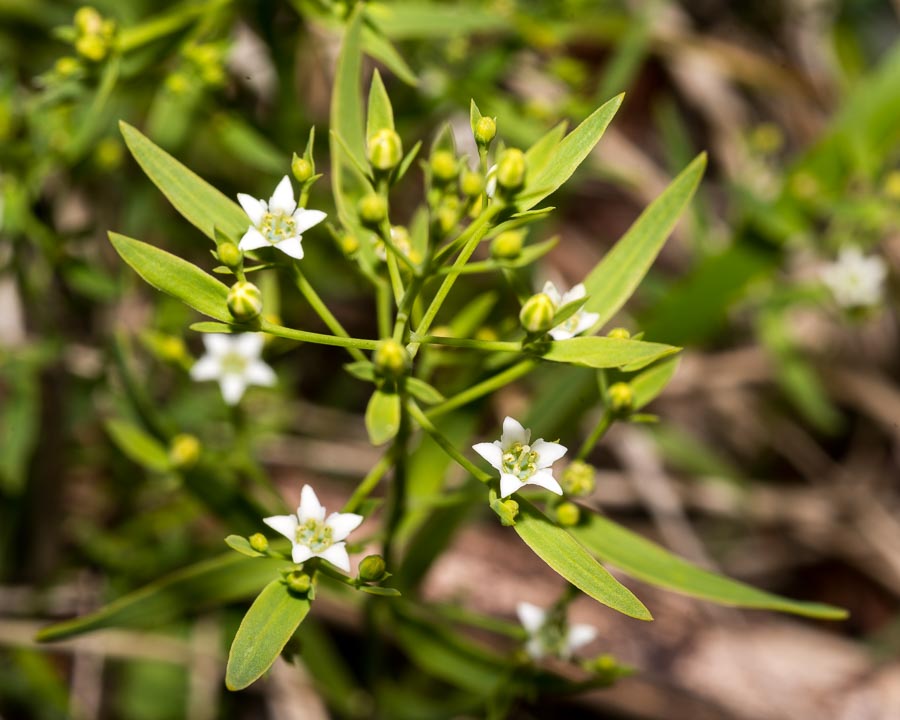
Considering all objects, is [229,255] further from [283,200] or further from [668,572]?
[668,572]

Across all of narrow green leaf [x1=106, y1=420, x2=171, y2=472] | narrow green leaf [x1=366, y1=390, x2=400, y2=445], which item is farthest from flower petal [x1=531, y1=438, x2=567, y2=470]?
narrow green leaf [x1=106, y1=420, x2=171, y2=472]

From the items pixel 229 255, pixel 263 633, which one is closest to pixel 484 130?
pixel 229 255

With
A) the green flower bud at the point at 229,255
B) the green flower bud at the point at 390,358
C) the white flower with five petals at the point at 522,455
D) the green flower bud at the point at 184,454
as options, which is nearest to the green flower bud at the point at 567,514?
the white flower with five petals at the point at 522,455

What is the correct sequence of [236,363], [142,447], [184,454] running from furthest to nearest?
[236,363] → [142,447] → [184,454]

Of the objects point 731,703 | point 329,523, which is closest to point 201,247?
point 329,523

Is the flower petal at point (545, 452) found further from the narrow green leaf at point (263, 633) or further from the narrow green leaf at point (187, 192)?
the narrow green leaf at point (187, 192)

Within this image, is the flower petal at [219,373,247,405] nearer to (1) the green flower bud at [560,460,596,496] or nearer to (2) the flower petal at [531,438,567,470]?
(1) the green flower bud at [560,460,596,496]
